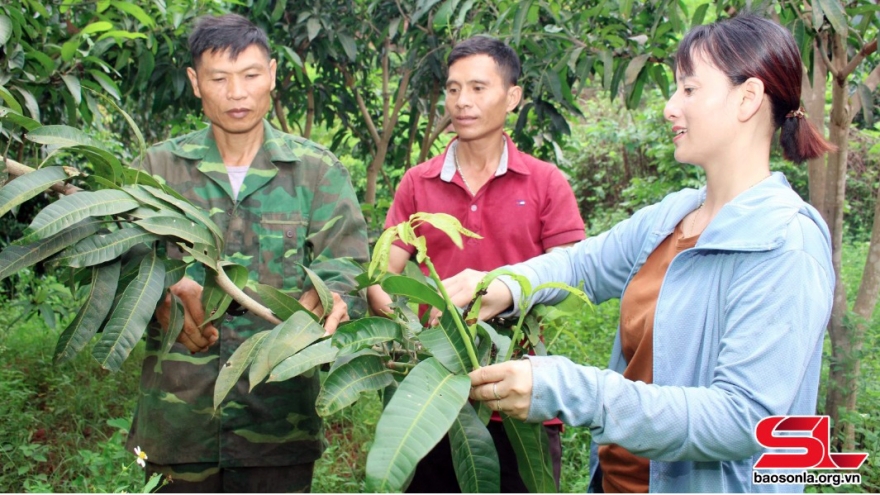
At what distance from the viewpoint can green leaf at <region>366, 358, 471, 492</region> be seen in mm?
1159

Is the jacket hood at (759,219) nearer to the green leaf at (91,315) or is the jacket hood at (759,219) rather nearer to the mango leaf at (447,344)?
the mango leaf at (447,344)

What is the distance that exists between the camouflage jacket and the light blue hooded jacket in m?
0.98

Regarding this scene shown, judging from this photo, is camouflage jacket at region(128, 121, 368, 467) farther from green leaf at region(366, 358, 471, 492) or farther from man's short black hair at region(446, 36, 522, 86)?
green leaf at region(366, 358, 471, 492)

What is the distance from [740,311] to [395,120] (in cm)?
329

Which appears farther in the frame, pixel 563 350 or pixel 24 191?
pixel 563 350

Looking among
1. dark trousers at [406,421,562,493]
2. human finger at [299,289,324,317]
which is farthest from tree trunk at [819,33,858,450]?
human finger at [299,289,324,317]

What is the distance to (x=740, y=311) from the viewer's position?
1.28 meters

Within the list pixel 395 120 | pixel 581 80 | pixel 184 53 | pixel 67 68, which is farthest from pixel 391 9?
pixel 67 68

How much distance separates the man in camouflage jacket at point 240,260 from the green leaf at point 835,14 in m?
1.39

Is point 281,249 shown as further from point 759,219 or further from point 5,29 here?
point 759,219

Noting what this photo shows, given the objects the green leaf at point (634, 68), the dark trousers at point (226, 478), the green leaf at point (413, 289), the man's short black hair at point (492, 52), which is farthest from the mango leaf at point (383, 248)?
the green leaf at point (634, 68)

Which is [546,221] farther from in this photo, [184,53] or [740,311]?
[184,53]

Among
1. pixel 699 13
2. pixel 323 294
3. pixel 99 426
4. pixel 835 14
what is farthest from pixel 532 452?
pixel 99 426

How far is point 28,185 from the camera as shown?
1461 millimetres
